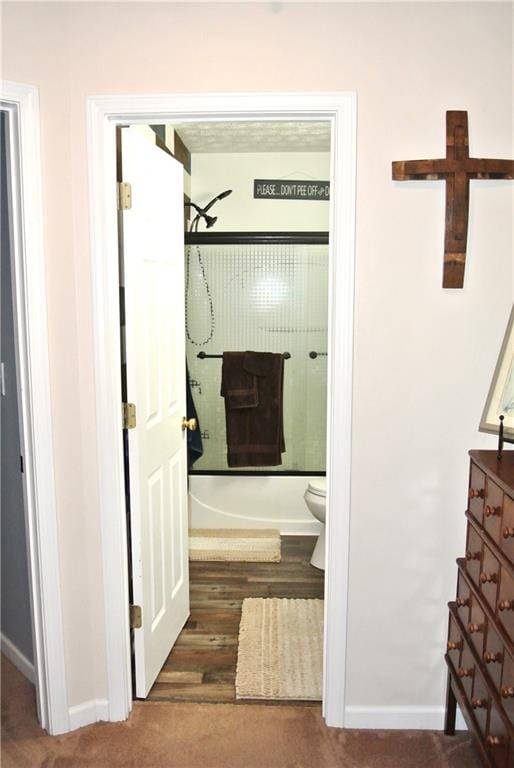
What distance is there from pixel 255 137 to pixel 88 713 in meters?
2.98

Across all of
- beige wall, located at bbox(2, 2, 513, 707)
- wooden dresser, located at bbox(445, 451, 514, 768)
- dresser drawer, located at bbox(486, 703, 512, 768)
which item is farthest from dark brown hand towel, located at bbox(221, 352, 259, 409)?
dresser drawer, located at bbox(486, 703, 512, 768)

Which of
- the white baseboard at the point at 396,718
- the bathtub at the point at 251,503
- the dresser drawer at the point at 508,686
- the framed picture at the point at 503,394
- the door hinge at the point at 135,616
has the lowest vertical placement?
the white baseboard at the point at 396,718

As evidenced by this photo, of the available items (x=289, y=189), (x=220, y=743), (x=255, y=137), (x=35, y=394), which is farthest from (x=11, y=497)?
(x=289, y=189)

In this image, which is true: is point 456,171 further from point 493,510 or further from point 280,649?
point 280,649

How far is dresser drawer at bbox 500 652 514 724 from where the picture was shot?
4.46 ft

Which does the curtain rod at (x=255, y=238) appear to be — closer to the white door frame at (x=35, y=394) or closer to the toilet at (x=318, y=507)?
the toilet at (x=318, y=507)

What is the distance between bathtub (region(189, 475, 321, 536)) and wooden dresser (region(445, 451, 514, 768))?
6.05 feet

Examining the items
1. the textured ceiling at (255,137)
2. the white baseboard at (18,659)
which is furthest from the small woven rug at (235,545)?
the textured ceiling at (255,137)

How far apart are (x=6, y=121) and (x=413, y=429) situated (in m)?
1.57

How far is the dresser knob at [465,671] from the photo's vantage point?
1.64 m

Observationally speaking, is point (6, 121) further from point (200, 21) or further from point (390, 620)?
point (390, 620)

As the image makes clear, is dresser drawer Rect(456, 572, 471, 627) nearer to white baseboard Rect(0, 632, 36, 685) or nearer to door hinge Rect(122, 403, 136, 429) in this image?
door hinge Rect(122, 403, 136, 429)

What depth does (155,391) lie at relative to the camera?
2160 mm

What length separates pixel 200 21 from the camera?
5.54 feet
